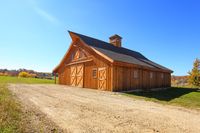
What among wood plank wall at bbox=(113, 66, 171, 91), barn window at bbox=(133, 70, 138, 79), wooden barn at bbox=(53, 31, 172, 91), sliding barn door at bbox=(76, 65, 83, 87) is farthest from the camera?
sliding barn door at bbox=(76, 65, 83, 87)

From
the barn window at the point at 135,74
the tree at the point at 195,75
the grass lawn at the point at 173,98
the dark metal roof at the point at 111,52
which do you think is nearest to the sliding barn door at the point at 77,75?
the dark metal roof at the point at 111,52

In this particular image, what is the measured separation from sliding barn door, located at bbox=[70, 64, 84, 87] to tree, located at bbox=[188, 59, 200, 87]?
1808 centimetres

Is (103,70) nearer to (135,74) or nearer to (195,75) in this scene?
(135,74)

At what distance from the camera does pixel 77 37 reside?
64.5 feet

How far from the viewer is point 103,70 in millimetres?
15750

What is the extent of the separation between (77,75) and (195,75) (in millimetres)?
18547

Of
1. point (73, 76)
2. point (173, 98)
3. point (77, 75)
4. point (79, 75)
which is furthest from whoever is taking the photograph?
point (73, 76)

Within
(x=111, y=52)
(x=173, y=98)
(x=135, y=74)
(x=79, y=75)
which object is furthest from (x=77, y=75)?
(x=173, y=98)

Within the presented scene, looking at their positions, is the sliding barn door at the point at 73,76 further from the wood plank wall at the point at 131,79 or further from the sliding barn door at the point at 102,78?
the wood plank wall at the point at 131,79

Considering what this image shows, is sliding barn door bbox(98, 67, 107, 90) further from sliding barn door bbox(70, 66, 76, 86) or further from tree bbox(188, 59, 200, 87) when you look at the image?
tree bbox(188, 59, 200, 87)

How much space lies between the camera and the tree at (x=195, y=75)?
25.3m

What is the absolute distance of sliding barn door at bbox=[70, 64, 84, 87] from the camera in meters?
19.0

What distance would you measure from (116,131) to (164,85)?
21.3 m

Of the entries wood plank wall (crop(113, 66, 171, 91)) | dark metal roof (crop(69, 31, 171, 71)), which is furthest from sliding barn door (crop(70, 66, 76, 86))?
wood plank wall (crop(113, 66, 171, 91))
